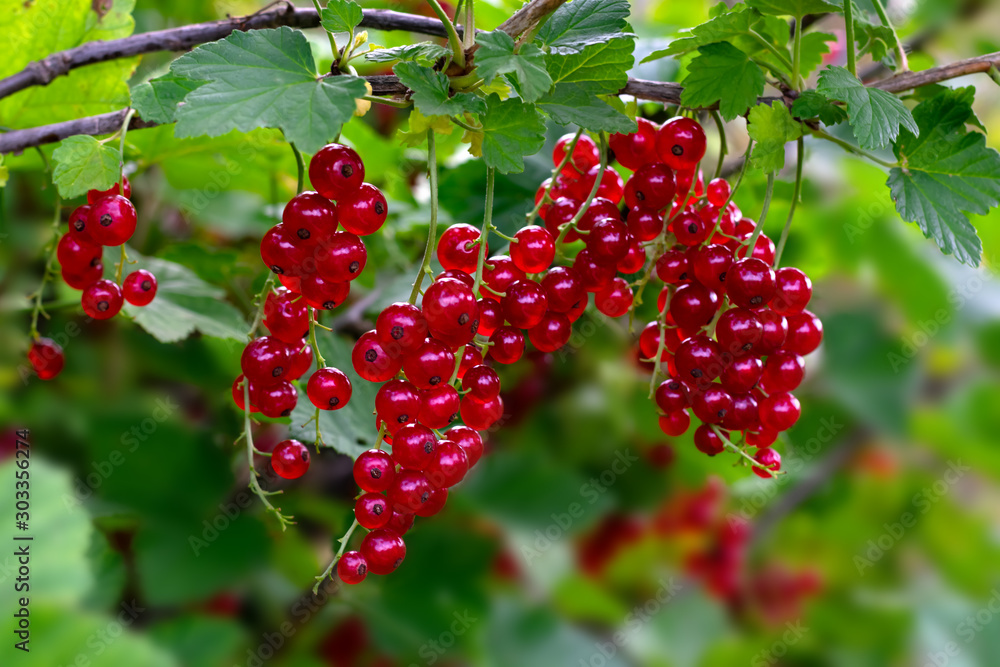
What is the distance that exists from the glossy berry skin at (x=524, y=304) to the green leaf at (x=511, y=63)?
0.31ft

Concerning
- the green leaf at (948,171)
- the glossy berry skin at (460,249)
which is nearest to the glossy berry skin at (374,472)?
the glossy berry skin at (460,249)

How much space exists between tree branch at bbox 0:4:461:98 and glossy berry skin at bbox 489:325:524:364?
17 cm

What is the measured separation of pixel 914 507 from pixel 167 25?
1605 mm

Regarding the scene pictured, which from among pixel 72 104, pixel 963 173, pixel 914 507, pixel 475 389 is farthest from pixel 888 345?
pixel 72 104

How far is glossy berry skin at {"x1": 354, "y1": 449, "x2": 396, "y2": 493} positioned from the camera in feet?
1.08

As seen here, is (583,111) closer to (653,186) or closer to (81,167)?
(653,186)

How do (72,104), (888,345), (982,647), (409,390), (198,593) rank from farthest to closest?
(982,647), (888,345), (198,593), (72,104), (409,390)

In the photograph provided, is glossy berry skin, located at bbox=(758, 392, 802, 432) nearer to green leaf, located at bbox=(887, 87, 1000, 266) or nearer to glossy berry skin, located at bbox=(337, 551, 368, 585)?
green leaf, located at bbox=(887, 87, 1000, 266)

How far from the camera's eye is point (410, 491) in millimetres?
Result: 331

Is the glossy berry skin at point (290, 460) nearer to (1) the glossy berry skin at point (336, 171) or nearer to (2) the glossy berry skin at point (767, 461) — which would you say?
(1) the glossy berry skin at point (336, 171)

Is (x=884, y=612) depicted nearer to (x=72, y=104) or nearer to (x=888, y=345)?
(x=888, y=345)

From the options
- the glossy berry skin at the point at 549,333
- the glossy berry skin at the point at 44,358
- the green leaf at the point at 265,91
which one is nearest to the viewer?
the green leaf at the point at 265,91

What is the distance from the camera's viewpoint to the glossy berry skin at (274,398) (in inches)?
15.1

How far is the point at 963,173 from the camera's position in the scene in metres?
0.41
